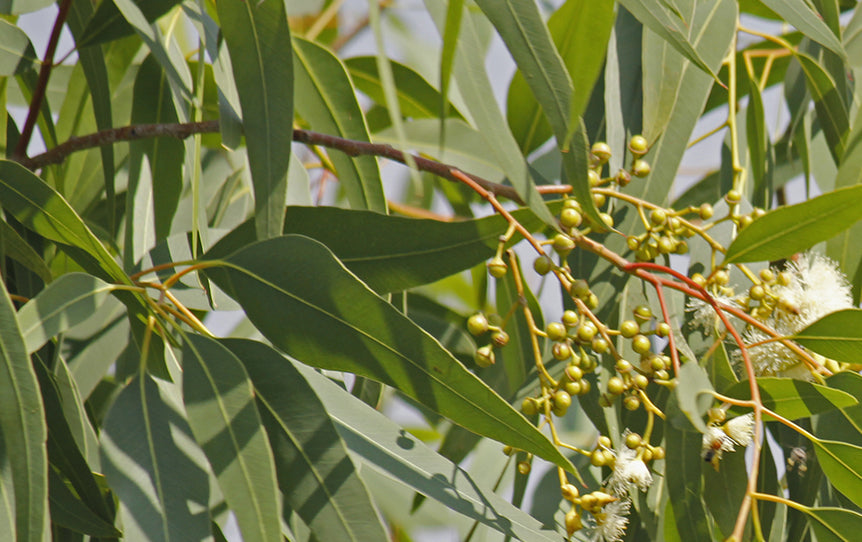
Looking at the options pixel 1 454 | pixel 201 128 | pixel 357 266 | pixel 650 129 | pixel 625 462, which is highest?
pixel 650 129

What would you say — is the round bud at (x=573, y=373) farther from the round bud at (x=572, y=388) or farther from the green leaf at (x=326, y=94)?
the green leaf at (x=326, y=94)

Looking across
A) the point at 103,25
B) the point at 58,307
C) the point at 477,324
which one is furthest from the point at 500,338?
the point at 103,25

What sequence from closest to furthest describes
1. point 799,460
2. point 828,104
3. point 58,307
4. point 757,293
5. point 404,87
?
point 58,307 → point 757,293 → point 799,460 → point 828,104 → point 404,87

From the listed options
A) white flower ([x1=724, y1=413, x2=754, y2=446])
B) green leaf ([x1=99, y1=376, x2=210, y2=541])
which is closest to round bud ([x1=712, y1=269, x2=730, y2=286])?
white flower ([x1=724, y1=413, x2=754, y2=446])

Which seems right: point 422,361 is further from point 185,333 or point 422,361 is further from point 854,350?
point 854,350

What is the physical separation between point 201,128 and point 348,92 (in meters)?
0.17

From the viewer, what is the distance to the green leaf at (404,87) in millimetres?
1254

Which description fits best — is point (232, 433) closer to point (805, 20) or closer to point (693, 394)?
point (693, 394)

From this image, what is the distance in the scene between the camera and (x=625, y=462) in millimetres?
711

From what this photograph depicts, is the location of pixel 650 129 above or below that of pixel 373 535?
above

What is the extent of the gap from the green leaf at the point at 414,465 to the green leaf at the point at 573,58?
1.09ft

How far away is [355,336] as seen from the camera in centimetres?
69

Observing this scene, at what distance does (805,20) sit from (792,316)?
0.27 m

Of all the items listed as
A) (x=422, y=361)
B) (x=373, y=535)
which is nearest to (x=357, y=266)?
(x=422, y=361)
